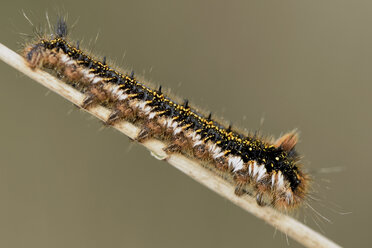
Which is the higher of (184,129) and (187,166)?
(184,129)

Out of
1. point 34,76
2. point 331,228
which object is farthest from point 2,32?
point 331,228

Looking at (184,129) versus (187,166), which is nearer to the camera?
(187,166)

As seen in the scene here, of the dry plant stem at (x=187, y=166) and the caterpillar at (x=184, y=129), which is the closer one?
the dry plant stem at (x=187, y=166)

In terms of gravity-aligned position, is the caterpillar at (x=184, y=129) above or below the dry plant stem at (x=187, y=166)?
above

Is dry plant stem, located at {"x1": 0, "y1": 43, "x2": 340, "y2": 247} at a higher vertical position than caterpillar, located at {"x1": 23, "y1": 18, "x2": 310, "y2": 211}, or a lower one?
lower
